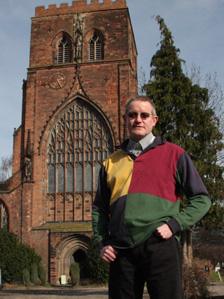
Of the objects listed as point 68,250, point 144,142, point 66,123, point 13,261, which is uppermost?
point 66,123

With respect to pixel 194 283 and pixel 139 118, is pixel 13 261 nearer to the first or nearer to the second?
pixel 194 283

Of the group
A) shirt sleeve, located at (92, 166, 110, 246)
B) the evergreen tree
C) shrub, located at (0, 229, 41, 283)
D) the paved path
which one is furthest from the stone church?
shirt sleeve, located at (92, 166, 110, 246)

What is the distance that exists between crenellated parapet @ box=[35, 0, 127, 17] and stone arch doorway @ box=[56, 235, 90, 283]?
14.8 metres

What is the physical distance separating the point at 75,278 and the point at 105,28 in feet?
52.1

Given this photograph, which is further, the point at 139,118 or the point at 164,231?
the point at 139,118

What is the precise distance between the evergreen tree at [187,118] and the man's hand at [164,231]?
44.3 feet

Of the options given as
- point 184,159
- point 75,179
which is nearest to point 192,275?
point 184,159

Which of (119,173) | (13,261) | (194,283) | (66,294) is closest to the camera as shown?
(119,173)

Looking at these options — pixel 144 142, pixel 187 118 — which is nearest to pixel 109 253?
pixel 144 142

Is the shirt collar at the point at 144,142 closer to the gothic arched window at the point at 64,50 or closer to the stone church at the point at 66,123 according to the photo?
the stone church at the point at 66,123

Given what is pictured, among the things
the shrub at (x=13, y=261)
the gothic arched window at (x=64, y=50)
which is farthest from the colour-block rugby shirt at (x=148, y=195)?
the gothic arched window at (x=64, y=50)

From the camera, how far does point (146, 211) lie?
9.64ft

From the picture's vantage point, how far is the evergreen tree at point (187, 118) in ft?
54.3

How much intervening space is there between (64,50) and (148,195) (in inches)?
1225
